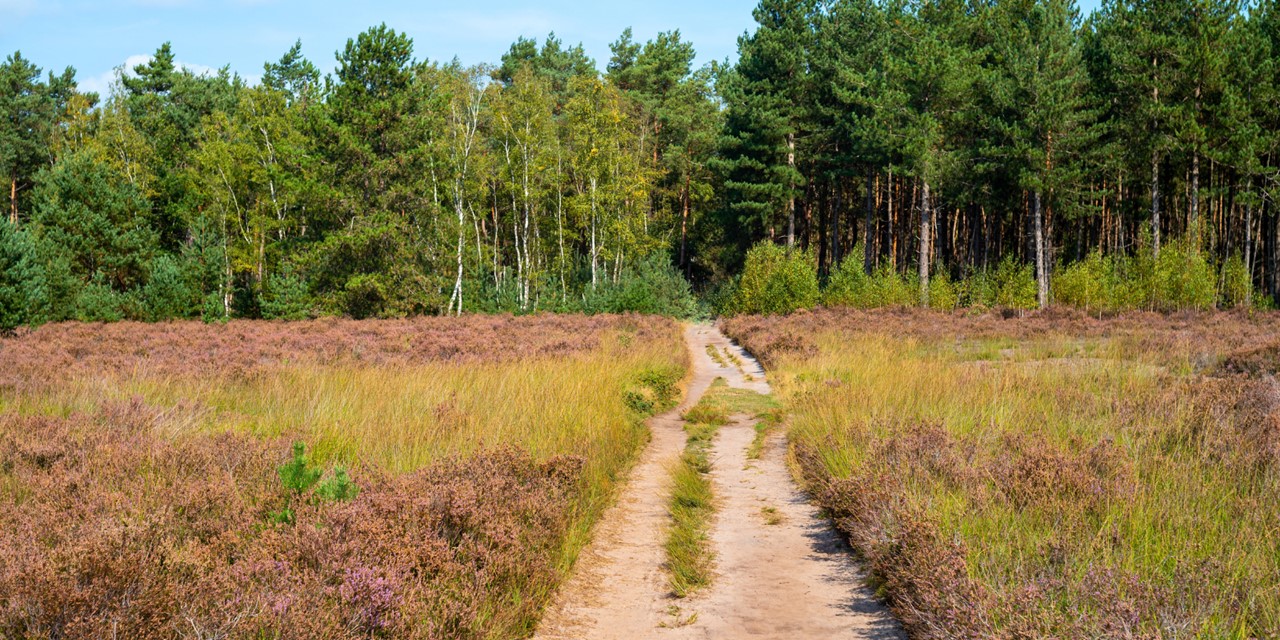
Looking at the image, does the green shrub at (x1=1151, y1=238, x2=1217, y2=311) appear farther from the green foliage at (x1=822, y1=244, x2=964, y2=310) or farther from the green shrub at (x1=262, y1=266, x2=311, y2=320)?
the green shrub at (x1=262, y1=266, x2=311, y2=320)

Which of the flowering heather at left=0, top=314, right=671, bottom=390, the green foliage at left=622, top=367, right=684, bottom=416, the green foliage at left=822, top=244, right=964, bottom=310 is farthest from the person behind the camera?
the green foliage at left=822, top=244, right=964, bottom=310

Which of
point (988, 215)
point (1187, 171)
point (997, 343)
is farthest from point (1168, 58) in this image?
point (997, 343)

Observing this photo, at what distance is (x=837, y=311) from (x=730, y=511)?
101 feet

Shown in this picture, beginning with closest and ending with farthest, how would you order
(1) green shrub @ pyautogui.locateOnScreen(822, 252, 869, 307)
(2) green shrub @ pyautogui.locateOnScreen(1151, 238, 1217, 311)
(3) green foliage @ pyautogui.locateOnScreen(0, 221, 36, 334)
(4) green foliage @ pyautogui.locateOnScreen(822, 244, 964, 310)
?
(3) green foliage @ pyautogui.locateOnScreen(0, 221, 36, 334), (2) green shrub @ pyautogui.locateOnScreen(1151, 238, 1217, 311), (4) green foliage @ pyautogui.locateOnScreen(822, 244, 964, 310), (1) green shrub @ pyautogui.locateOnScreen(822, 252, 869, 307)

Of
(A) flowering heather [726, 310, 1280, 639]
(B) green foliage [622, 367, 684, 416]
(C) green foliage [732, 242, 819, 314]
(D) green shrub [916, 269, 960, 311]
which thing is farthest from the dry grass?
(C) green foliage [732, 242, 819, 314]

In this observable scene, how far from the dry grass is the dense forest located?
74.7 feet

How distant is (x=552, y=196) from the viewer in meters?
54.4

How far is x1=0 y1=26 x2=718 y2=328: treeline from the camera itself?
126 feet

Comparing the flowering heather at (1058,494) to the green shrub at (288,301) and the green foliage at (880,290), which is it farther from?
the green shrub at (288,301)

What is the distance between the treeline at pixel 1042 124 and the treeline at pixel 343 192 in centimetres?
1067

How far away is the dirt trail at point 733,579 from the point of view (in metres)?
5.32

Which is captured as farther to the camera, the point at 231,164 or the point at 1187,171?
the point at 231,164

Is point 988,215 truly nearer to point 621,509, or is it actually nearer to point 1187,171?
point 1187,171

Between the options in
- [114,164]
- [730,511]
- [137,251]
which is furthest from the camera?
[114,164]
